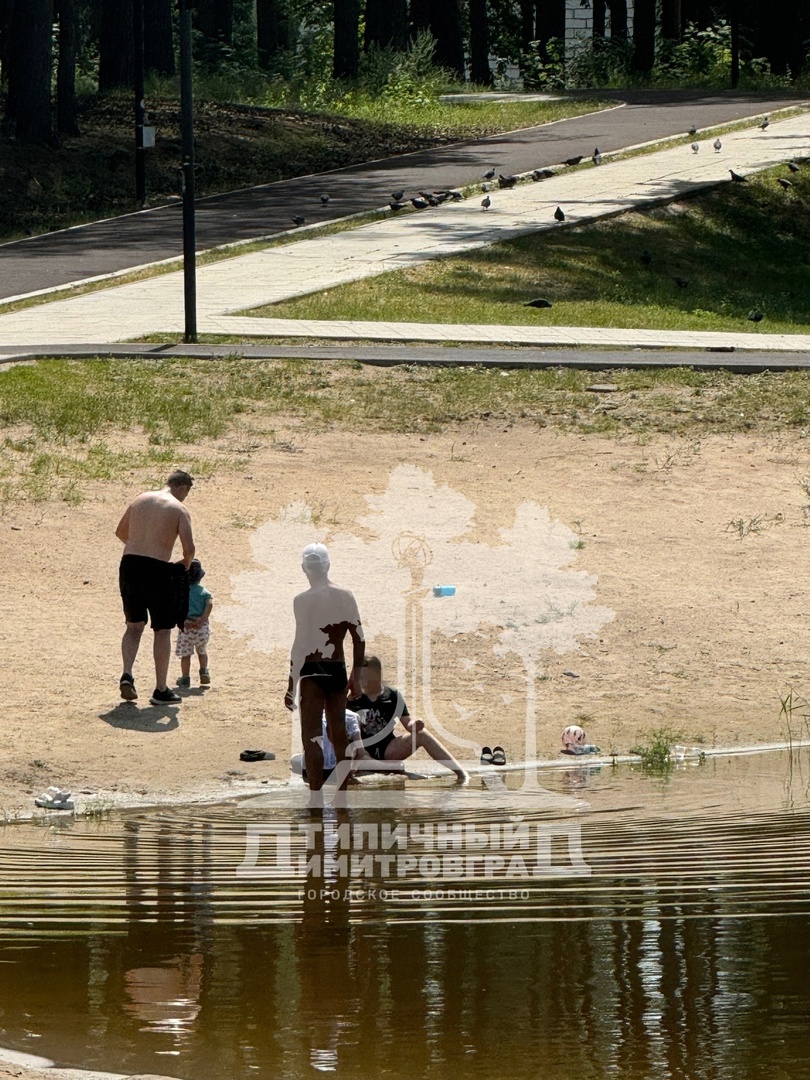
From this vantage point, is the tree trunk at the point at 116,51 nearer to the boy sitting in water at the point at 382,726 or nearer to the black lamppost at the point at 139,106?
the black lamppost at the point at 139,106

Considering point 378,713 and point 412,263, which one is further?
point 412,263

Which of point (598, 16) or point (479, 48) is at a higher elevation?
point (598, 16)

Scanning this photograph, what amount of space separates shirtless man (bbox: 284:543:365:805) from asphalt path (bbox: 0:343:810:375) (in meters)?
10.2

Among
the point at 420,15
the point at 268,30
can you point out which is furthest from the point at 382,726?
the point at 268,30

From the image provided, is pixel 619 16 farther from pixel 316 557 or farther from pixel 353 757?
pixel 316 557

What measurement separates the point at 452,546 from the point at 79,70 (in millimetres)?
41345

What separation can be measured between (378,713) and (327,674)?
32.2 inches

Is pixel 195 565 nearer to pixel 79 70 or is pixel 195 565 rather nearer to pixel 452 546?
pixel 452 546

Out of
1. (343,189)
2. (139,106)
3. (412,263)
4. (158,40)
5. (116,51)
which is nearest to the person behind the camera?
(412,263)

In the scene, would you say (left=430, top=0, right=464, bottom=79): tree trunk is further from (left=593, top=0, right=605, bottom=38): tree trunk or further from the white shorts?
the white shorts

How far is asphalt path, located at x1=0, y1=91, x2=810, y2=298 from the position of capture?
25.9m

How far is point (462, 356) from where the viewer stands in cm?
1930

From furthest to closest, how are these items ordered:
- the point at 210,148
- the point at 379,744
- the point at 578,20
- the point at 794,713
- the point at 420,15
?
the point at 578,20 → the point at 420,15 → the point at 210,148 → the point at 794,713 → the point at 379,744

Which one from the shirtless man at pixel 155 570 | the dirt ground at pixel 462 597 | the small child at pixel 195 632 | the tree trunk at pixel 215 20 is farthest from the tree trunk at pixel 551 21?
the shirtless man at pixel 155 570
